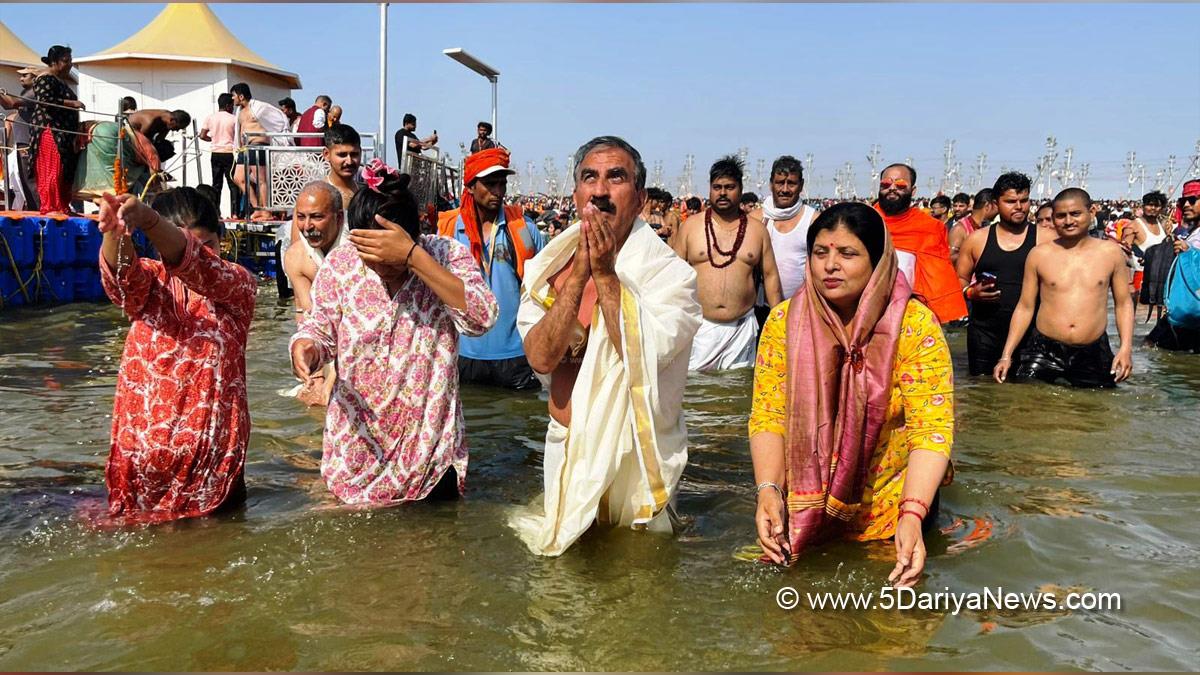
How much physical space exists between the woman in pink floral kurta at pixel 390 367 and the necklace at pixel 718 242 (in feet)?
13.5

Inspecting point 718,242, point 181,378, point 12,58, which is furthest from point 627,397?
point 12,58

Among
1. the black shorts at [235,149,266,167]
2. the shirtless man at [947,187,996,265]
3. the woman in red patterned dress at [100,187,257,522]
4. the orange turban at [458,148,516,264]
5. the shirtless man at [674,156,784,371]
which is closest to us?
the woman in red patterned dress at [100,187,257,522]

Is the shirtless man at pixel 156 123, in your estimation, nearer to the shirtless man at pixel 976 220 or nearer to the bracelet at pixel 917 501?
the shirtless man at pixel 976 220

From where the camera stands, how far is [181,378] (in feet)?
12.6

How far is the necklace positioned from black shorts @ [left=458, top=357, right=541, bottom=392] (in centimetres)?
182

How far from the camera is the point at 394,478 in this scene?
4.11 metres

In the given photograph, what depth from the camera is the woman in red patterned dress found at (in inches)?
149

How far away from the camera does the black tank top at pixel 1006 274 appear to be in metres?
7.96

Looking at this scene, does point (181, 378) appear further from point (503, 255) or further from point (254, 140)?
point (254, 140)

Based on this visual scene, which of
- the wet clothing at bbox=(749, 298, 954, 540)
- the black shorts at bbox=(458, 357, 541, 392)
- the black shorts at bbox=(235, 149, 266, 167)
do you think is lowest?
the black shorts at bbox=(458, 357, 541, 392)

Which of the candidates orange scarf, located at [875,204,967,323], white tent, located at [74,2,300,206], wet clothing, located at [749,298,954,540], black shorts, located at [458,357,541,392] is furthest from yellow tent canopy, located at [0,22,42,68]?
wet clothing, located at [749,298,954,540]

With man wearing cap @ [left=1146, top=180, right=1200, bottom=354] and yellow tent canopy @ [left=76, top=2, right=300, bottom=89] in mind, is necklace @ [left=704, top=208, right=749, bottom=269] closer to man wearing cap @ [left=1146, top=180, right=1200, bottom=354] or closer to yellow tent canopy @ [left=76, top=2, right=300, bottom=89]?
man wearing cap @ [left=1146, top=180, right=1200, bottom=354]

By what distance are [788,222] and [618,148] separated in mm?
5000

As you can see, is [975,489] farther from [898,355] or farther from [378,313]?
[378,313]
